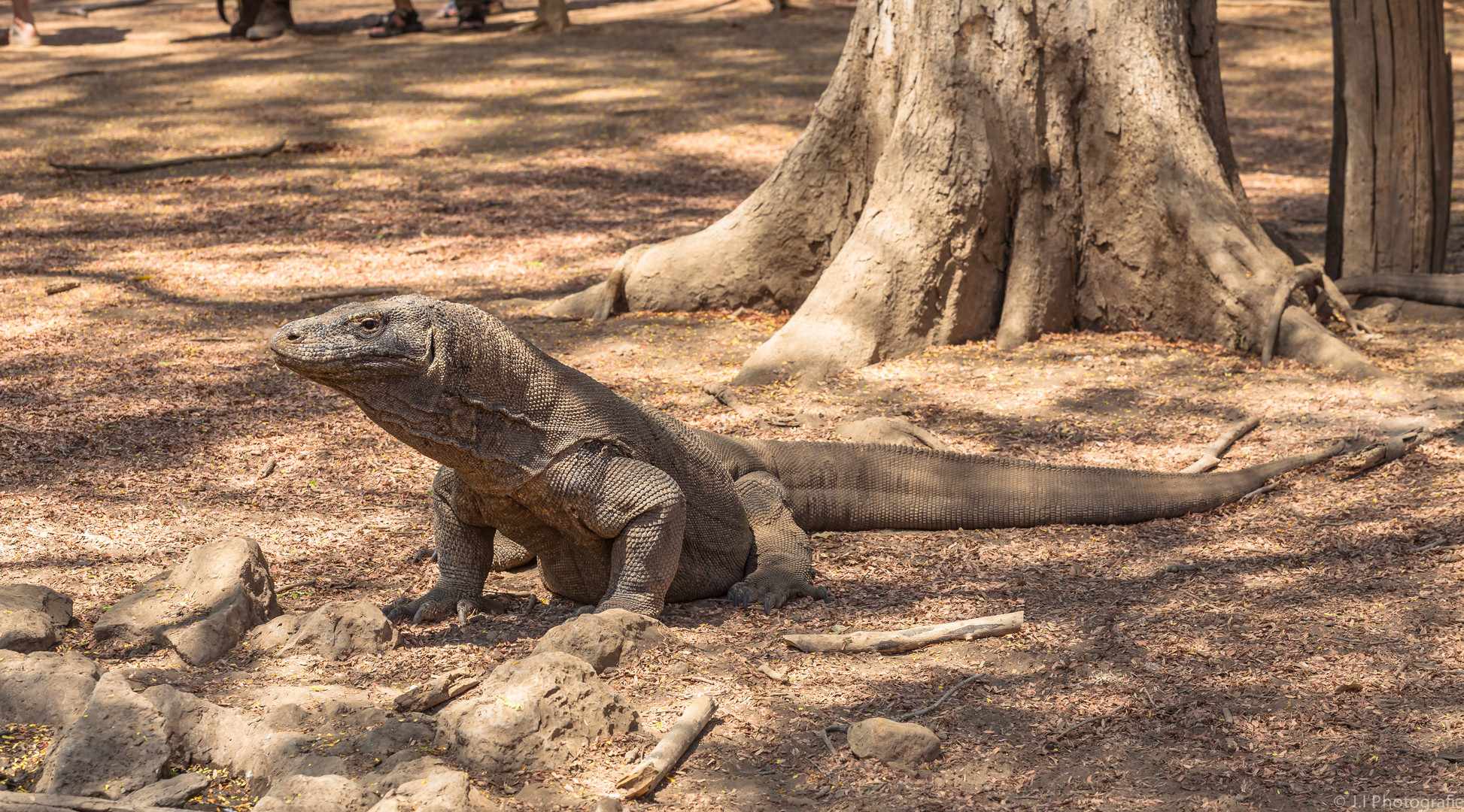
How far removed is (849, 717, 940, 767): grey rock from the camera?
10.1 ft

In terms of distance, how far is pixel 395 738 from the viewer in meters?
3.05

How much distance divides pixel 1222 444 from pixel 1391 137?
9.27 ft

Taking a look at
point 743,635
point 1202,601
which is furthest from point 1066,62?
point 743,635

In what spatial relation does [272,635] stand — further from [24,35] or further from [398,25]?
[24,35]

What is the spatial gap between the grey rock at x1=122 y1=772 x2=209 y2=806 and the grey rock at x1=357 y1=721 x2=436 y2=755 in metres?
0.35

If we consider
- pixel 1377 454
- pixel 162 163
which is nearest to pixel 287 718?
pixel 1377 454

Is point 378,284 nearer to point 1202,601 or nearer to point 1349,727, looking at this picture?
point 1202,601

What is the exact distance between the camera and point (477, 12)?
1833 centimetres

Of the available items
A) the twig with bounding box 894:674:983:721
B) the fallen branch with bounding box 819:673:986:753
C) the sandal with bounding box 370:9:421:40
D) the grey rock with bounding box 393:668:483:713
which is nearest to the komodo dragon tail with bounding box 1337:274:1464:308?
the twig with bounding box 894:674:983:721

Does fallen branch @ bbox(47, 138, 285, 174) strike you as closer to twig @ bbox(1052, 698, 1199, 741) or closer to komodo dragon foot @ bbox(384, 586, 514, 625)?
komodo dragon foot @ bbox(384, 586, 514, 625)

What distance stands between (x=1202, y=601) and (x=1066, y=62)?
377 centimetres

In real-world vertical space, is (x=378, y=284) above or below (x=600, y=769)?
above

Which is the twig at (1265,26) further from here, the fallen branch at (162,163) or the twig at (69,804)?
the twig at (69,804)

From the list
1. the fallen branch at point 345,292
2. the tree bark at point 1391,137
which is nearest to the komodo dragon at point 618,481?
the tree bark at point 1391,137
